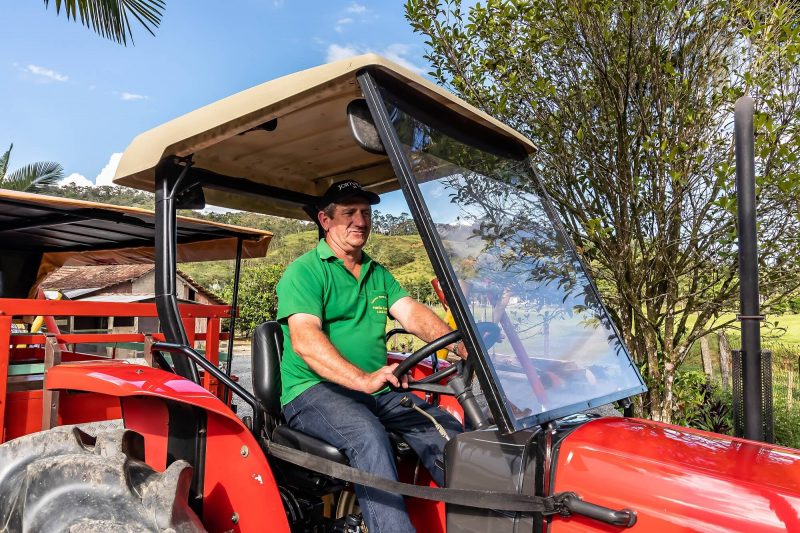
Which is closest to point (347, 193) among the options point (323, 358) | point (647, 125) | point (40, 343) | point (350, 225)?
point (350, 225)

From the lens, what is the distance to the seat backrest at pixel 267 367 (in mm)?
2426

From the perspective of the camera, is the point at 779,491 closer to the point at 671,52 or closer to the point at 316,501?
the point at 316,501

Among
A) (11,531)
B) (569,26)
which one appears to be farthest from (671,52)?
(11,531)

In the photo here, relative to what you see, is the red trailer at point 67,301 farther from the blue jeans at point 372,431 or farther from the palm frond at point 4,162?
the palm frond at point 4,162

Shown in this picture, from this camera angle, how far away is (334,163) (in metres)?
2.99

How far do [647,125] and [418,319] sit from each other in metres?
2.62

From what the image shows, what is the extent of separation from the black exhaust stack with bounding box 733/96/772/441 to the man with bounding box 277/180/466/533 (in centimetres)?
92

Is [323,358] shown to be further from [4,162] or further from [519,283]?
[4,162]

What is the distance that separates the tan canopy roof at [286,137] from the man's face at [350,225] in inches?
11.3

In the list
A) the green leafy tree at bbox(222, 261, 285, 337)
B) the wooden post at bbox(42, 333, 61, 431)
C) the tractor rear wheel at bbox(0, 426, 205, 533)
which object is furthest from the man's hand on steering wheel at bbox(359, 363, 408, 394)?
the green leafy tree at bbox(222, 261, 285, 337)

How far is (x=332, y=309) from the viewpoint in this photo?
8.25 ft

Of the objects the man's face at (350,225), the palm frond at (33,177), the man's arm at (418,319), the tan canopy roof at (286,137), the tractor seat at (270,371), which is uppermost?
the palm frond at (33,177)

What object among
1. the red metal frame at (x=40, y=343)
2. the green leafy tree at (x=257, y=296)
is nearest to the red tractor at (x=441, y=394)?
the red metal frame at (x=40, y=343)

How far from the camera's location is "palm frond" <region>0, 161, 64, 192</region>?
1837 cm
